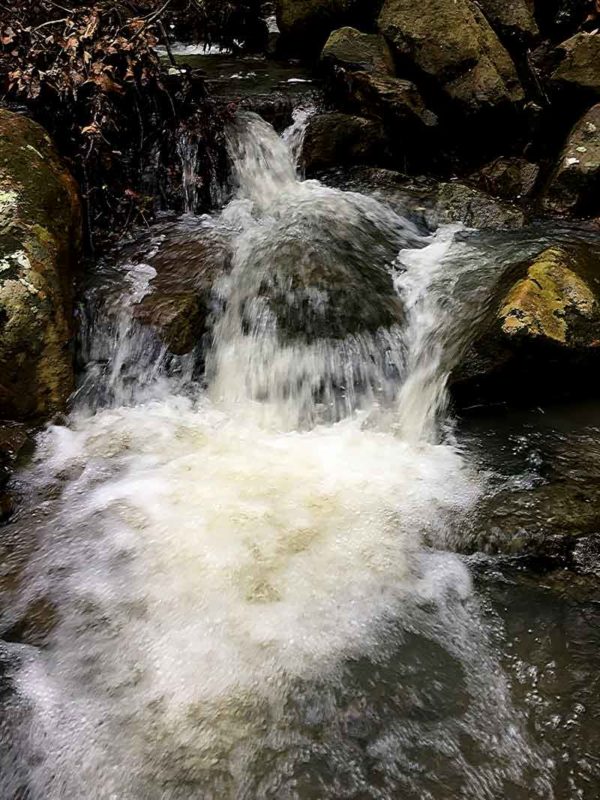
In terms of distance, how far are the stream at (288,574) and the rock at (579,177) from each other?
4.87 feet

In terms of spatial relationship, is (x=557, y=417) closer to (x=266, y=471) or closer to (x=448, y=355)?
(x=448, y=355)

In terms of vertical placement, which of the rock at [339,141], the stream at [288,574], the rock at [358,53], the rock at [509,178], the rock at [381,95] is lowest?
the stream at [288,574]

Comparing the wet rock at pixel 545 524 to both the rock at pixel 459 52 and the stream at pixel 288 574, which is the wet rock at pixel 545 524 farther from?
the rock at pixel 459 52

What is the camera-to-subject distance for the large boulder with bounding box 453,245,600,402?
13.4 feet

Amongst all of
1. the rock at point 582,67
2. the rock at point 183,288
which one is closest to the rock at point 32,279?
the rock at point 183,288

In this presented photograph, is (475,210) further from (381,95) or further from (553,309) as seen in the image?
(553,309)

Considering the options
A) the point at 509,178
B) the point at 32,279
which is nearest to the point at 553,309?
the point at 509,178

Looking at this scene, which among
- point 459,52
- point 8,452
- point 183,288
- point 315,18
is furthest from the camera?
point 315,18

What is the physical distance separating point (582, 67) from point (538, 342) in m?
4.71

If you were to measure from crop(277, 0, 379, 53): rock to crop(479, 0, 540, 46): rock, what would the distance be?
5.07 feet

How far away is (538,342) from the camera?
13.3ft

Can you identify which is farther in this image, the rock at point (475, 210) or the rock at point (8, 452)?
the rock at point (475, 210)

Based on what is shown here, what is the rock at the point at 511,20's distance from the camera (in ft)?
25.7

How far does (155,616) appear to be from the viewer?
292 cm
